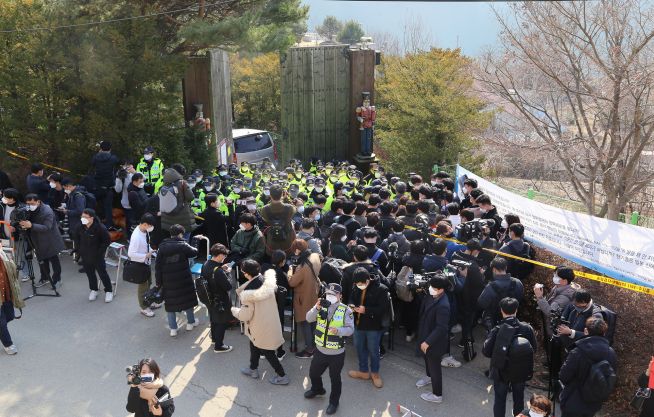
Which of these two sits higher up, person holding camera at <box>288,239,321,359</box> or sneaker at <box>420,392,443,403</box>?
person holding camera at <box>288,239,321,359</box>

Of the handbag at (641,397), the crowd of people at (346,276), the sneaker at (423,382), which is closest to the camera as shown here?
the handbag at (641,397)

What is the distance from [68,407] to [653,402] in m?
5.78

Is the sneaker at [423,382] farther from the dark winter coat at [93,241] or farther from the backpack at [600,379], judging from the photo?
the dark winter coat at [93,241]

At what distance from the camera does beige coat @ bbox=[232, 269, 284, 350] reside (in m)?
5.93

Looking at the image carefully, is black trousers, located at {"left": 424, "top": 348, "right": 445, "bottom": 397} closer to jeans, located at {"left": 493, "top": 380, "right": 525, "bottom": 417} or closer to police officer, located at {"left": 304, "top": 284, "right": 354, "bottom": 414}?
jeans, located at {"left": 493, "top": 380, "right": 525, "bottom": 417}

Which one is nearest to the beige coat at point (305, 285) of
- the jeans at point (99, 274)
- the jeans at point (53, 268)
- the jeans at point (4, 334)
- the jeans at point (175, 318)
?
the jeans at point (175, 318)

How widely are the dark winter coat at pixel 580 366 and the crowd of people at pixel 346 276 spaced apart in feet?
0.04

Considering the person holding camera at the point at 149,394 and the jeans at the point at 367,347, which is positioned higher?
the person holding camera at the point at 149,394

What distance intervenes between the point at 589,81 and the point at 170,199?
26.3ft

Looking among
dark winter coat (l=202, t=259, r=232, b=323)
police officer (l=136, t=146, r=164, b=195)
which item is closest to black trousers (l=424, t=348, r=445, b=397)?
dark winter coat (l=202, t=259, r=232, b=323)

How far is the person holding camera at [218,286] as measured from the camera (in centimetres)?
651

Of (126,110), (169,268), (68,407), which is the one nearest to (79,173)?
(126,110)

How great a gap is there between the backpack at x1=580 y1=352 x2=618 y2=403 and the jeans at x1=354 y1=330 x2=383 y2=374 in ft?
7.05

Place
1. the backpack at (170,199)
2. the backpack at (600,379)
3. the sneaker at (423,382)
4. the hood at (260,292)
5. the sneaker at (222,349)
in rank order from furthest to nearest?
the backpack at (170,199) < the sneaker at (222,349) < the sneaker at (423,382) < the hood at (260,292) < the backpack at (600,379)
